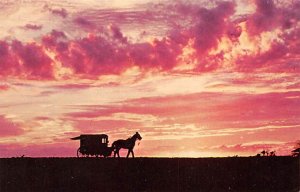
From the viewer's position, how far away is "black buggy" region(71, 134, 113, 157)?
41656 millimetres
